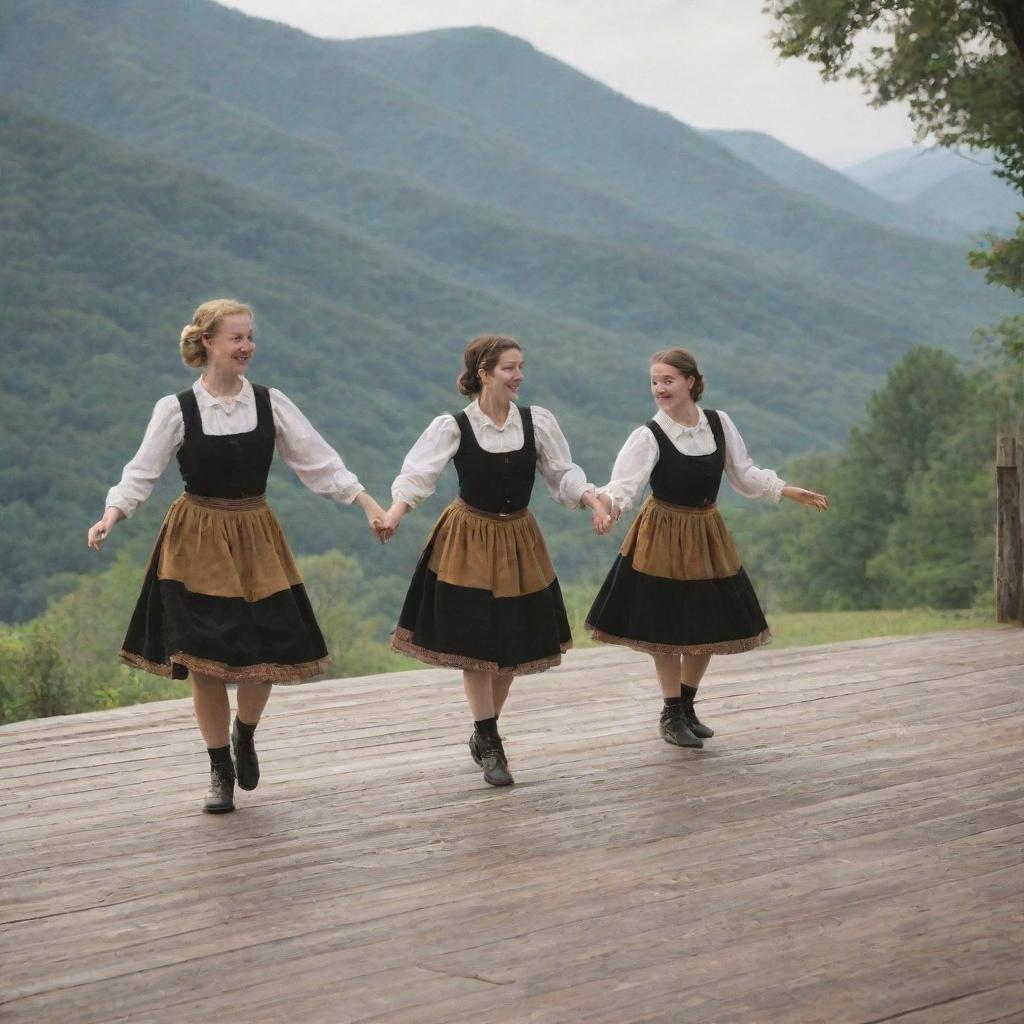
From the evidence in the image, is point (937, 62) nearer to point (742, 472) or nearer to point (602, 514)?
point (742, 472)

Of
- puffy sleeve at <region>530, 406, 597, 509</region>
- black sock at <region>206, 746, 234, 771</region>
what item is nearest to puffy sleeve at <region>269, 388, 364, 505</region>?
puffy sleeve at <region>530, 406, 597, 509</region>

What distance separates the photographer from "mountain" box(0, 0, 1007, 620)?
4712 cm

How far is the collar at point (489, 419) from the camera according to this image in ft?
15.1

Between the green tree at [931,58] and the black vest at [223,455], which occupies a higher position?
the green tree at [931,58]

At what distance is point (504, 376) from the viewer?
4570mm

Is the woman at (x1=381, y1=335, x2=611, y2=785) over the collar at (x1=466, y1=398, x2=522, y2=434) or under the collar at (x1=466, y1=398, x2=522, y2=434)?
under

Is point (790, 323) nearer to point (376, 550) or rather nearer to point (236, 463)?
point (376, 550)

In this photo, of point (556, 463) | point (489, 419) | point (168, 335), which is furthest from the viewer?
point (168, 335)

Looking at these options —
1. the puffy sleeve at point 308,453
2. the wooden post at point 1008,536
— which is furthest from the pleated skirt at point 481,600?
the wooden post at point 1008,536

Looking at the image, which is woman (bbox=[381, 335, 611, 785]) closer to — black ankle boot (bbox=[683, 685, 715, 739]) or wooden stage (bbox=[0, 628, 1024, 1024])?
wooden stage (bbox=[0, 628, 1024, 1024])

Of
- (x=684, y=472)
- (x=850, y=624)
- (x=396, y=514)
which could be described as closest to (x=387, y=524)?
(x=396, y=514)

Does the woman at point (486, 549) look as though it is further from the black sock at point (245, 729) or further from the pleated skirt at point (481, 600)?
the black sock at point (245, 729)

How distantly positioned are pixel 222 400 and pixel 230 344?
163mm

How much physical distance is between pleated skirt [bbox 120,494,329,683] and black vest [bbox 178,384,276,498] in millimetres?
40
